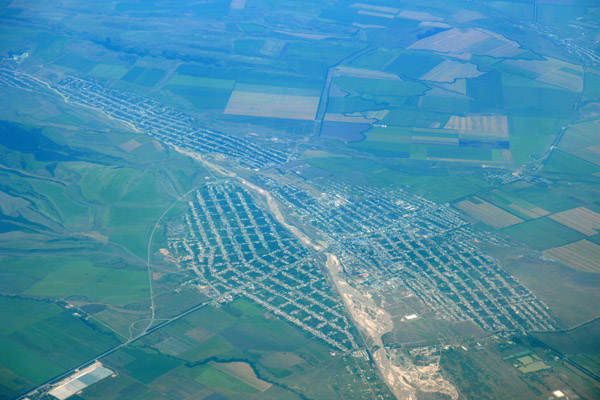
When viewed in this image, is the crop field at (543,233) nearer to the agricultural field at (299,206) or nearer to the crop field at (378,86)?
the agricultural field at (299,206)

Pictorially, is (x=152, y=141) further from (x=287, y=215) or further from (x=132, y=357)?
(x=132, y=357)

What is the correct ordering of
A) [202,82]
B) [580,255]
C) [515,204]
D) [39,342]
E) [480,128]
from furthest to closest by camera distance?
[202,82]
[480,128]
[515,204]
[580,255]
[39,342]

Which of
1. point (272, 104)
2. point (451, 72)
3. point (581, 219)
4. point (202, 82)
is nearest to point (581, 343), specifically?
point (581, 219)

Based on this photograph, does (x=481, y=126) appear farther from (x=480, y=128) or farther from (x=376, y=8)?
(x=376, y=8)

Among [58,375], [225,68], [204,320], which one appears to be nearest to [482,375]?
[204,320]

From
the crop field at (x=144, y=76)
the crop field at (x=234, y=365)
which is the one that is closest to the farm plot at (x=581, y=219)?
the crop field at (x=234, y=365)

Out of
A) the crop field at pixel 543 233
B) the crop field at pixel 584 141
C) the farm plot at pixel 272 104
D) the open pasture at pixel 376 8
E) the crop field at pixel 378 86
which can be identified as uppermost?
the open pasture at pixel 376 8

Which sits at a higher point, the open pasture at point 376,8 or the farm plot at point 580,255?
the open pasture at point 376,8
